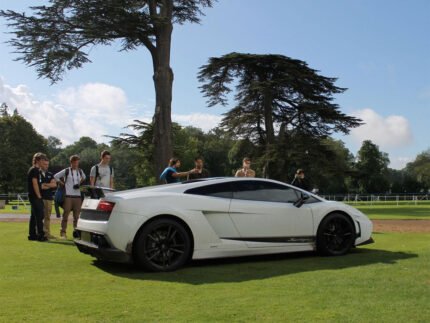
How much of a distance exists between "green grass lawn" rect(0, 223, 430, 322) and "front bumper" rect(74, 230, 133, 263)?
0.70 ft

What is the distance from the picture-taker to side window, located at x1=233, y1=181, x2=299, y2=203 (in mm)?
7910

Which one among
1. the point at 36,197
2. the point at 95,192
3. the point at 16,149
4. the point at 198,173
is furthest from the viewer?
the point at 16,149

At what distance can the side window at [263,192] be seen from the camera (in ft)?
26.0

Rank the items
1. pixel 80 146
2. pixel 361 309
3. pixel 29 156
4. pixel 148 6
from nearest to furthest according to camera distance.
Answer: pixel 361 309, pixel 148 6, pixel 29 156, pixel 80 146

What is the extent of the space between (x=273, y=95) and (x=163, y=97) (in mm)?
17153

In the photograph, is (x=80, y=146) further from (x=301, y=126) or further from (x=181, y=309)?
(x=181, y=309)

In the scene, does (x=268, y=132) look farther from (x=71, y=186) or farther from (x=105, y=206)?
(x=105, y=206)

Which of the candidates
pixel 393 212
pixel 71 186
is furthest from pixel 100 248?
pixel 393 212

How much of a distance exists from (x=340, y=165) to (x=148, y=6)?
62.6ft

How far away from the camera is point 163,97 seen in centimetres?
2305

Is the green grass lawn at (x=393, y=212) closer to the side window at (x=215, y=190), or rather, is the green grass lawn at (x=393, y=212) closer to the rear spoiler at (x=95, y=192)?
the side window at (x=215, y=190)

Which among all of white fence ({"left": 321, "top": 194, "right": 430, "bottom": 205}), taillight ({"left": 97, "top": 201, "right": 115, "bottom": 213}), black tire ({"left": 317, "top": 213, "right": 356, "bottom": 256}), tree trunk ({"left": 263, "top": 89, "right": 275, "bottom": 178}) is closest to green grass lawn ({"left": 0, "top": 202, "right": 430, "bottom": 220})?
tree trunk ({"left": 263, "top": 89, "right": 275, "bottom": 178})

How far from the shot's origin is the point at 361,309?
482 centimetres

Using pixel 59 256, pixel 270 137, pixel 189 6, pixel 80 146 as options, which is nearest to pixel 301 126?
pixel 270 137
